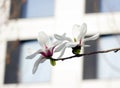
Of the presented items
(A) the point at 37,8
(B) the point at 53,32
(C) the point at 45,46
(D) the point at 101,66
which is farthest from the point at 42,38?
(A) the point at 37,8

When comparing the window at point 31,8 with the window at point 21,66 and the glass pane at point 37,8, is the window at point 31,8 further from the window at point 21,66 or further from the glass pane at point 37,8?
the window at point 21,66

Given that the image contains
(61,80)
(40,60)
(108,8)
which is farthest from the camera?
(108,8)

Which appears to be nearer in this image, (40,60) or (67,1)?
(40,60)

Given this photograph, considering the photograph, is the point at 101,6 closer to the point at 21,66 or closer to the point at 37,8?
the point at 37,8

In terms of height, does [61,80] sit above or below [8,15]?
below

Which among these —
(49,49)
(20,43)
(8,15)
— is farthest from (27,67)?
(49,49)

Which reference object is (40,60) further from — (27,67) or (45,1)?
(45,1)

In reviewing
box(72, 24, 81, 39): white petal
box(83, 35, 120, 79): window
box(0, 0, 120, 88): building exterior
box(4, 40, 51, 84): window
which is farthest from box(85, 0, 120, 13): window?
box(72, 24, 81, 39): white petal
